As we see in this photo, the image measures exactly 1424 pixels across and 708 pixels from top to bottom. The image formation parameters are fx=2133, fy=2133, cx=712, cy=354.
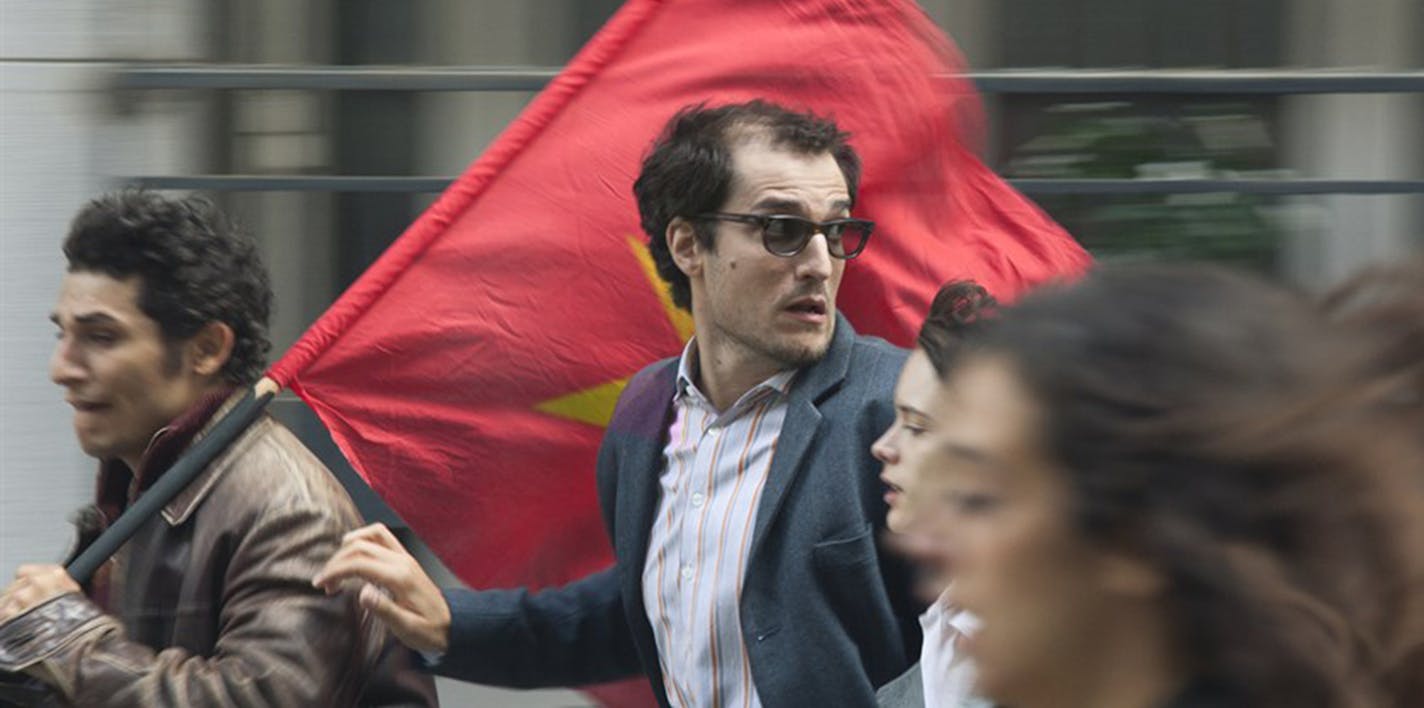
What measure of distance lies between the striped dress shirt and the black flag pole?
0.72 m

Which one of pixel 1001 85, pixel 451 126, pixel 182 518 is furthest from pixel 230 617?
pixel 1001 85

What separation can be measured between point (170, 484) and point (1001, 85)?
122 inches

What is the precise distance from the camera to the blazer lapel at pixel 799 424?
11.4ft

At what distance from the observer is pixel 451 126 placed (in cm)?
598

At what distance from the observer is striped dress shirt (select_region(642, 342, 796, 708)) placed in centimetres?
348

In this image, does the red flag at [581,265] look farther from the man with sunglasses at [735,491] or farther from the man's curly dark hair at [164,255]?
the man's curly dark hair at [164,255]

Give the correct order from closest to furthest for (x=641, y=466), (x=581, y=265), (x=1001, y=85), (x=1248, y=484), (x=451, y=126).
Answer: (x=1248, y=484), (x=641, y=466), (x=581, y=265), (x=1001, y=85), (x=451, y=126)

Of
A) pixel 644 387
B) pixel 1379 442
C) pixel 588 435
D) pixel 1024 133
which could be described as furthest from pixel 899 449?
pixel 1024 133

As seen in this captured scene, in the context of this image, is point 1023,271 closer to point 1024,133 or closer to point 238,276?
point 238,276

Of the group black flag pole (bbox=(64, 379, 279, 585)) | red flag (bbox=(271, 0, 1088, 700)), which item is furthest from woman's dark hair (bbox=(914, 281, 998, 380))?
black flag pole (bbox=(64, 379, 279, 585))

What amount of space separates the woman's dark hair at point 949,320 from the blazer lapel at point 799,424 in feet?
0.93

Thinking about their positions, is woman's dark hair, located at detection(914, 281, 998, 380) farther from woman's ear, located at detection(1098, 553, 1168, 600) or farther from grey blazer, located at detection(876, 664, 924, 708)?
woman's ear, located at detection(1098, 553, 1168, 600)

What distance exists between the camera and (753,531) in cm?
348

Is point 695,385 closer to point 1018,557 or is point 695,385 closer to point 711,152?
point 711,152
